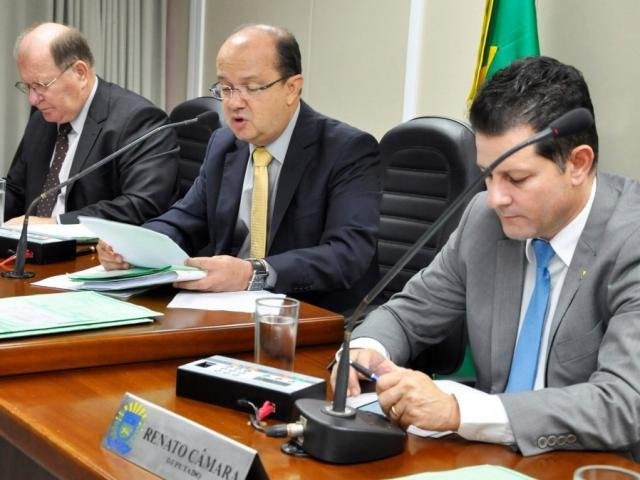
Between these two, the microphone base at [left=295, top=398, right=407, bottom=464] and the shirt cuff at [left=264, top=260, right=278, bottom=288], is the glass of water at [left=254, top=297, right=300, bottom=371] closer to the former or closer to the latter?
the microphone base at [left=295, top=398, right=407, bottom=464]

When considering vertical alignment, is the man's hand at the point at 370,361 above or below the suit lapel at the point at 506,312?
below

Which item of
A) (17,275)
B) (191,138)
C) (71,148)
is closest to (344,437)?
(17,275)

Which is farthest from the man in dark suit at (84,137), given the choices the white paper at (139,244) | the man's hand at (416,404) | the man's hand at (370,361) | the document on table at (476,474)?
the document on table at (476,474)

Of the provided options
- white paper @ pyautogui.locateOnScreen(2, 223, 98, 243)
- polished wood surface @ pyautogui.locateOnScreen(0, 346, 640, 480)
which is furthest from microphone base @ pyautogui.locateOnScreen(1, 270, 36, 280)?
polished wood surface @ pyautogui.locateOnScreen(0, 346, 640, 480)

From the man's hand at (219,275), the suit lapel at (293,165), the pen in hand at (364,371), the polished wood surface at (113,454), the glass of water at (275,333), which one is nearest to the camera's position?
the polished wood surface at (113,454)

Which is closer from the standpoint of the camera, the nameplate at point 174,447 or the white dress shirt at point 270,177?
the nameplate at point 174,447

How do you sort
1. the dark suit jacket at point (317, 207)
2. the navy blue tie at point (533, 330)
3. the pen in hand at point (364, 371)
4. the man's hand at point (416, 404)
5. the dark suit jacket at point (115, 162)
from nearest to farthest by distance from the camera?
the man's hand at point (416, 404) → the pen in hand at point (364, 371) → the navy blue tie at point (533, 330) → the dark suit jacket at point (317, 207) → the dark suit jacket at point (115, 162)

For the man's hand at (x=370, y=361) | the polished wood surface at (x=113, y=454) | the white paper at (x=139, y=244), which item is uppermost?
the white paper at (x=139, y=244)

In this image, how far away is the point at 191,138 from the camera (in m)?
3.60

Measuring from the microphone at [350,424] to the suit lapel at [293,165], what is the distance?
131 centimetres

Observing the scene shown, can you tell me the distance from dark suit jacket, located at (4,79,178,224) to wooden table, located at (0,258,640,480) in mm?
1418

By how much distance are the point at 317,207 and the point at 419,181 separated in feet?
1.03

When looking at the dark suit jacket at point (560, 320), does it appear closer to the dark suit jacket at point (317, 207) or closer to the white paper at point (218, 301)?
the white paper at point (218, 301)

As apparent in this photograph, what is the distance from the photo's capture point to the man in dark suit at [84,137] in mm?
3266
